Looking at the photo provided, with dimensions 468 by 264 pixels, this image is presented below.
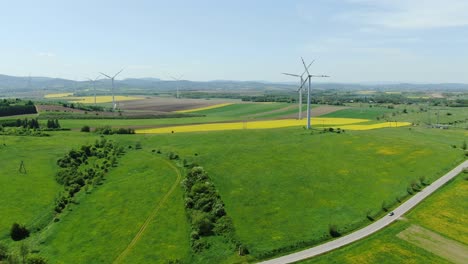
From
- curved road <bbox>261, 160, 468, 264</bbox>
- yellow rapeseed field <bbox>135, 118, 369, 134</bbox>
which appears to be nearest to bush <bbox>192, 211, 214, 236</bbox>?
curved road <bbox>261, 160, 468, 264</bbox>

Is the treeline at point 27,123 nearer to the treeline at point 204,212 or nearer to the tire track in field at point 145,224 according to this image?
the tire track in field at point 145,224

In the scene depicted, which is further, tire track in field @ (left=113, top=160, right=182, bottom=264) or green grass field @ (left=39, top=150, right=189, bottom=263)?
green grass field @ (left=39, top=150, right=189, bottom=263)

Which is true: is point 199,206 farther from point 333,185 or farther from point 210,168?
point 333,185

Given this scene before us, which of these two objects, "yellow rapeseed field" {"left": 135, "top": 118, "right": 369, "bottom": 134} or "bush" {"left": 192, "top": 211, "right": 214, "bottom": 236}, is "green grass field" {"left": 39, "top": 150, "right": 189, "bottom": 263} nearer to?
"bush" {"left": 192, "top": 211, "right": 214, "bottom": 236}

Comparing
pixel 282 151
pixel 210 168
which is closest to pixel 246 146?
pixel 282 151

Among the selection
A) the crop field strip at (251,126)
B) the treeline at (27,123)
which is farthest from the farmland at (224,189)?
the treeline at (27,123)

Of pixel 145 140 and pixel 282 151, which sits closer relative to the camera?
pixel 282 151
